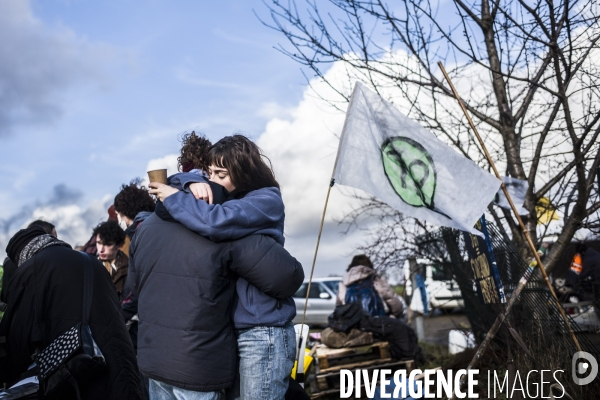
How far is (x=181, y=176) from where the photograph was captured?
3051 mm

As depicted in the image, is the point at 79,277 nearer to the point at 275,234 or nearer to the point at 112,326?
the point at 112,326

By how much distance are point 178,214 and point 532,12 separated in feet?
12.6

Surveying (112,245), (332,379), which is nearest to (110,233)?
(112,245)

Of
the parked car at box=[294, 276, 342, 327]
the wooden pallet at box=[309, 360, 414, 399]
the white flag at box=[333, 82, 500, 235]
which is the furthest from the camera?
the parked car at box=[294, 276, 342, 327]

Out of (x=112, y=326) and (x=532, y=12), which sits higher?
(x=532, y=12)

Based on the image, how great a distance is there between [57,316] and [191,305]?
3.51 feet

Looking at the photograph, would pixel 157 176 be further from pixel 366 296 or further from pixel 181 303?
pixel 366 296

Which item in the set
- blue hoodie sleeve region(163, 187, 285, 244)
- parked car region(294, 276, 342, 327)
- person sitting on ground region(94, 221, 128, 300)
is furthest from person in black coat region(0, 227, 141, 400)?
parked car region(294, 276, 342, 327)

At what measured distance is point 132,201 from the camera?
4.73 meters

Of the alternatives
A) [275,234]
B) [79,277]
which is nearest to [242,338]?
[275,234]

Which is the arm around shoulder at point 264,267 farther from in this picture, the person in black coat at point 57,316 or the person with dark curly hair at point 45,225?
the person with dark curly hair at point 45,225

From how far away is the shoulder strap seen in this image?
3.42 metres

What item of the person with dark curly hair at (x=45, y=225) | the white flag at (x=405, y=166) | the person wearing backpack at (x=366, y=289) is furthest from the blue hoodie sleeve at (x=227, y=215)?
the person wearing backpack at (x=366, y=289)

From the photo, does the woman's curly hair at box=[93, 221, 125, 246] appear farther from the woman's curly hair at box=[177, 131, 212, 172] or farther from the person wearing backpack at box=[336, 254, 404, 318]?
the person wearing backpack at box=[336, 254, 404, 318]
